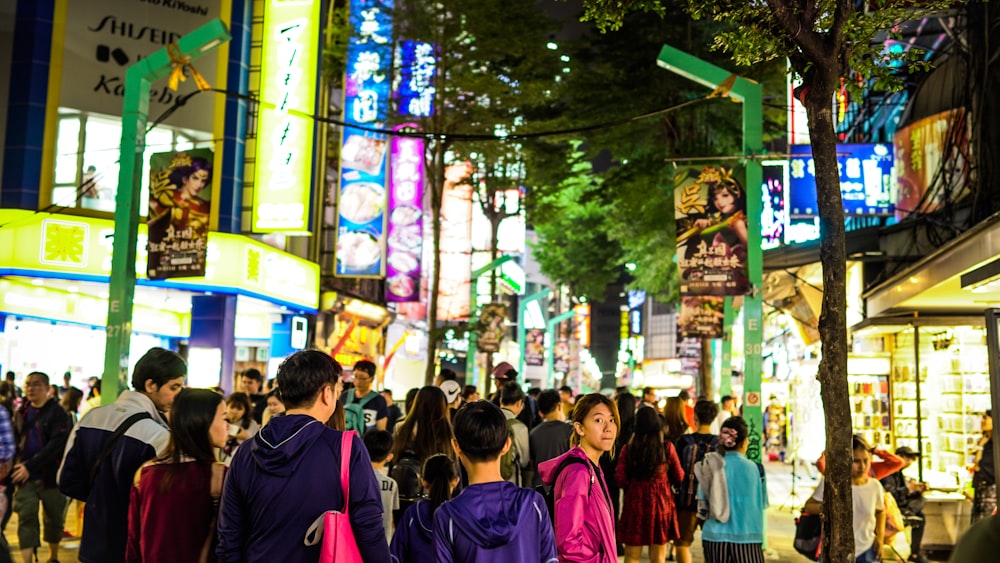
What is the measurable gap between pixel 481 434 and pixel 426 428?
3713mm

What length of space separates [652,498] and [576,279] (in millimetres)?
38843

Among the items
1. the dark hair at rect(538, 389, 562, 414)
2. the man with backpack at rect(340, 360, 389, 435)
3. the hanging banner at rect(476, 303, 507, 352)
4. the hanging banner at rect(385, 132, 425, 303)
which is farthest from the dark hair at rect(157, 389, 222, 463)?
the hanging banner at rect(385, 132, 425, 303)

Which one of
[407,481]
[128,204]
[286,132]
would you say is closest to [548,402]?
[407,481]

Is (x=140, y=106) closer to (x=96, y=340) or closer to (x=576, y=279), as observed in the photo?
(x=96, y=340)

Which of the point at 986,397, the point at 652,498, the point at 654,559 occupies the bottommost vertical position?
the point at 654,559

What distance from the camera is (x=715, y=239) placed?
13.9 m

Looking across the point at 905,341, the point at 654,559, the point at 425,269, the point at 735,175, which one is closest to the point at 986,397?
the point at 905,341

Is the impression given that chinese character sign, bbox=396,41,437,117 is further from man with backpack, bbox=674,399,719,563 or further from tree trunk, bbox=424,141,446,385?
man with backpack, bbox=674,399,719,563

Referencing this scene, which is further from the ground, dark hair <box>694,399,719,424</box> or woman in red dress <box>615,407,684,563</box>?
dark hair <box>694,399,719,424</box>

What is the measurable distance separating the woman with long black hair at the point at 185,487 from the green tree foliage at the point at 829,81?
4.31m

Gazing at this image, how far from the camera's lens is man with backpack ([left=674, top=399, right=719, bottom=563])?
10.4m

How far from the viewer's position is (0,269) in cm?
1778

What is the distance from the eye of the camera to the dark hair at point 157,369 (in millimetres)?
5414

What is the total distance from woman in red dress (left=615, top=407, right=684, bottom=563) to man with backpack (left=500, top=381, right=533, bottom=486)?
94 centimetres
